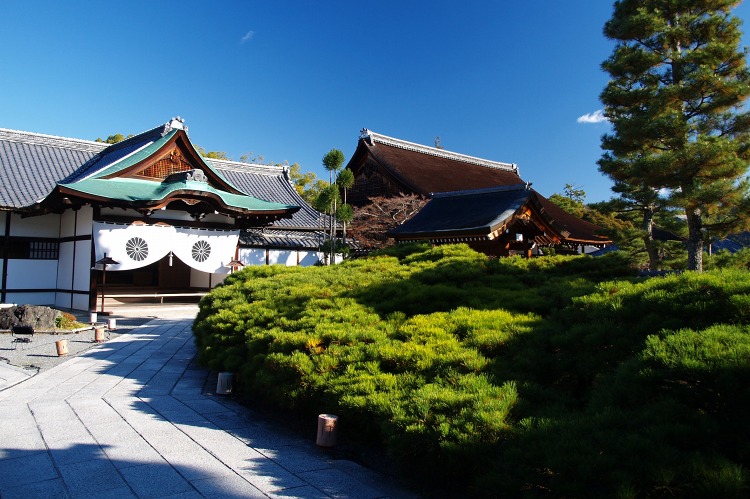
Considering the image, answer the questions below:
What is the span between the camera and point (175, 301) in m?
17.2

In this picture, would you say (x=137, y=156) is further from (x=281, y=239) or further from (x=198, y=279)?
(x=281, y=239)

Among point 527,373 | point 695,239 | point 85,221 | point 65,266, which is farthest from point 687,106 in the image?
point 65,266

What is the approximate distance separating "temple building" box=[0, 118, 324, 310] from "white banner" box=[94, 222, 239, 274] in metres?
0.03

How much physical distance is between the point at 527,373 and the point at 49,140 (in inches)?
740

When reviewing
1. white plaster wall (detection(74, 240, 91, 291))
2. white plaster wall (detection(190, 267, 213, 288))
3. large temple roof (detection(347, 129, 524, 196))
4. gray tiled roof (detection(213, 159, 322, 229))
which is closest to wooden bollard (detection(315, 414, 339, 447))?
white plaster wall (detection(74, 240, 91, 291))

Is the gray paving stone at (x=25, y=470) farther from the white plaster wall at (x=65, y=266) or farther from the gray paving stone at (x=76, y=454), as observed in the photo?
the white plaster wall at (x=65, y=266)

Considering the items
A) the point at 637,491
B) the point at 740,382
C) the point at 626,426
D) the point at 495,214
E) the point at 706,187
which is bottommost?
the point at 637,491

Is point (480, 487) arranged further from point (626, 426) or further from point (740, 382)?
point (740, 382)

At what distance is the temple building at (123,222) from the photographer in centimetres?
1369

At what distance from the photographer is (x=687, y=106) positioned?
12.2 m

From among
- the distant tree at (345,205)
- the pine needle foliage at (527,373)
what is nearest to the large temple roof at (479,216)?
the distant tree at (345,205)

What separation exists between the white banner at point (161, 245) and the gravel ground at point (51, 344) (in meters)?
1.58

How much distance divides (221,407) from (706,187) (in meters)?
11.0

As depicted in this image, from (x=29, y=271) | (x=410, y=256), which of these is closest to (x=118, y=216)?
(x=29, y=271)
